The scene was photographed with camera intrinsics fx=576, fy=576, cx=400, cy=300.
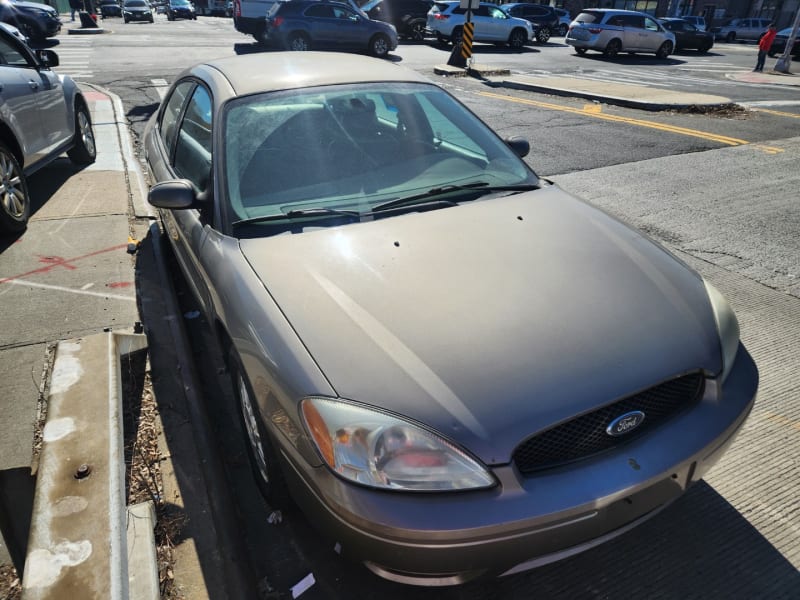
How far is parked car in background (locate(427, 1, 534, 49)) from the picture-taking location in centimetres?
2300

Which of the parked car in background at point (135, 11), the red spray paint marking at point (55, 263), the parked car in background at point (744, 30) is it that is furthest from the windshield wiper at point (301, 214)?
the parked car in background at point (744, 30)

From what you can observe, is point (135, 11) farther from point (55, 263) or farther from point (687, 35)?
point (55, 263)

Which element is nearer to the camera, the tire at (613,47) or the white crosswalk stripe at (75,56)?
the white crosswalk stripe at (75,56)

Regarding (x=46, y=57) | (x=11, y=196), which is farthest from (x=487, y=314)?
(x=46, y=57)

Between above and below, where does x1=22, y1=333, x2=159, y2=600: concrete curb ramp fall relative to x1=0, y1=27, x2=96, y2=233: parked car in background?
below

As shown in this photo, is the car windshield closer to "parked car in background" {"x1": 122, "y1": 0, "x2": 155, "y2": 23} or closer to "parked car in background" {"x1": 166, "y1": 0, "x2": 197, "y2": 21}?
"parked car in background" {"x1": 122, "y1": 0, "x2": 155, "y2": 23}

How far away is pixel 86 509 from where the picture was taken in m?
2.10

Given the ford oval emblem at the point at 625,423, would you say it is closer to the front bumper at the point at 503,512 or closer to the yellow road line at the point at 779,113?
the front bumper at the point at 503,512

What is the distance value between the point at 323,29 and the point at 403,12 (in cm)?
820

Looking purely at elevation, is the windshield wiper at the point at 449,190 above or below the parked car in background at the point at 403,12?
below

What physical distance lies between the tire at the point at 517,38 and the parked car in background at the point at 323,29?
704cm

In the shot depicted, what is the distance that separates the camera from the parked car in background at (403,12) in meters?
25.1

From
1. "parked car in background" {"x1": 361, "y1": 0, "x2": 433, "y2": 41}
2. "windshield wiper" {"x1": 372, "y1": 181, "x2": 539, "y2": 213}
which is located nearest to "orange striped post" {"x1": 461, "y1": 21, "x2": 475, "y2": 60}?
"parked car in background" {"x1": 361, "y1": 0, "x2": 433, "y2": 41}

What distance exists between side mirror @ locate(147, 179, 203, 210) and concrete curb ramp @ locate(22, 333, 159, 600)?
2.93 feet
